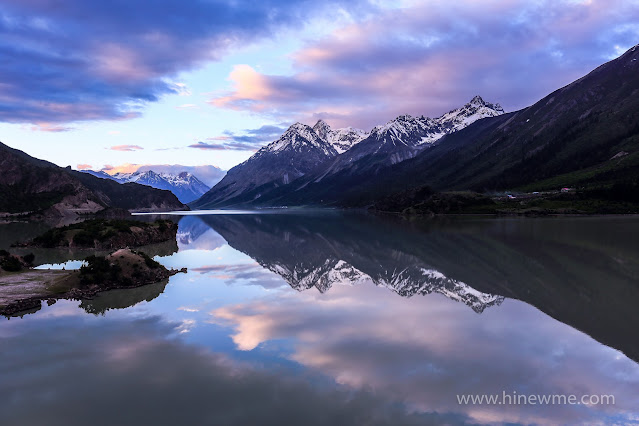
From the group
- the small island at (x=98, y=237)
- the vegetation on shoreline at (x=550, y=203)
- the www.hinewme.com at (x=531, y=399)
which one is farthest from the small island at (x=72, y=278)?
the vegetation on shoreline at (x=550, y=203)

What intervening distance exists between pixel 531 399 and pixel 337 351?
8.59 m

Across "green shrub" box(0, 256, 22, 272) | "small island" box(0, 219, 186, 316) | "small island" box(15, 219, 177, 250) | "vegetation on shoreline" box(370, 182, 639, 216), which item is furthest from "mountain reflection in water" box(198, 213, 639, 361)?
"vegetation on shoreline" box(370, 182, 639, 216)

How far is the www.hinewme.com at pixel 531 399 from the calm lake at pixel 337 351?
89mm

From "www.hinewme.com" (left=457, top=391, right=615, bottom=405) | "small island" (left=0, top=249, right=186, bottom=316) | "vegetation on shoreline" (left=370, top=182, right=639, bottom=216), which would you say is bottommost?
"www.hinewme.com" (left=457, top=391, right=615, bottom=405)

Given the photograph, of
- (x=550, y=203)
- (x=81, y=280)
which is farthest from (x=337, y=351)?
(x=550, y=203)

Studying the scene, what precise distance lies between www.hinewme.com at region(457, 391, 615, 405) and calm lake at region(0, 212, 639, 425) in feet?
0.29

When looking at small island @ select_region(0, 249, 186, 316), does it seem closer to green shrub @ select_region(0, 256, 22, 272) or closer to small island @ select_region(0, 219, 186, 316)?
small island @ select_region(0, 219, 186, 316)

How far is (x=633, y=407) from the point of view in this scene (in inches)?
559

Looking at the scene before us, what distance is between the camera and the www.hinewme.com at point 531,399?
14594 mm

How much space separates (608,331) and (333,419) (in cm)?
1716

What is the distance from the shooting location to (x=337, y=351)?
20.0 meters

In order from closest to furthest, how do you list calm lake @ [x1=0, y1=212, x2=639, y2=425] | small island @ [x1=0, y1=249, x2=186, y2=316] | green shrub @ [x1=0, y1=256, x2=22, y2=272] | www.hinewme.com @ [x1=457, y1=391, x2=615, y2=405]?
calm lake @ [x1=0, y1=212, x2=639, y2=425], www.hinewme.com @ [x1=457, y1=391, x2=615, y2=405], small island @ [x1=0, y1=249, x2=186, y2=316], green shrub @ [x1=0, y1=256, x2=22, y2=272]

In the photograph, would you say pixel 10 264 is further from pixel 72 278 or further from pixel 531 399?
pixel 531 399

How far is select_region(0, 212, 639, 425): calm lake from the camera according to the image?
1432 centimetres
